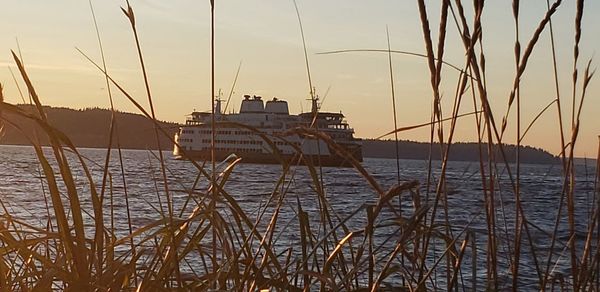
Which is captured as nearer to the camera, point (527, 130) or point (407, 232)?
point (407, 232)


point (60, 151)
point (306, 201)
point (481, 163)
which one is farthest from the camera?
point (306, 201)

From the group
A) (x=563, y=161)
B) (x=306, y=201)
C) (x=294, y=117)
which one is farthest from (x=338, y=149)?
(x=294, y=117)

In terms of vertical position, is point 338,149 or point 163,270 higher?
point 338,149

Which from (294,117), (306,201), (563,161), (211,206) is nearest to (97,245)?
(211,206)

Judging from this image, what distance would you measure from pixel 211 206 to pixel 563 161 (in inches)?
21.7

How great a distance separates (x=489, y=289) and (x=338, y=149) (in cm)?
36

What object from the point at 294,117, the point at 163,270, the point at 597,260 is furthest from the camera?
the point at 294,117

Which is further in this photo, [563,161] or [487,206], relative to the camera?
[563,161]

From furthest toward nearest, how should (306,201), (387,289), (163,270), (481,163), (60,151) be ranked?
(306,201) → (387,289) → (481,163) → (163,270) → (60,151)

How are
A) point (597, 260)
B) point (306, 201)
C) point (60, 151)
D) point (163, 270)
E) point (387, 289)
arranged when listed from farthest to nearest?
point (306, 201) → point (597, 260) → point (387, 289) → point (163, 270) → point (60, 151)

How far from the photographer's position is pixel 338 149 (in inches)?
42.5

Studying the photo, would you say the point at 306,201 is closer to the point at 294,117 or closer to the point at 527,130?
the point at 527,130

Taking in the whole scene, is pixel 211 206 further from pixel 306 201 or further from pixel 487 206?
pixel 306 201

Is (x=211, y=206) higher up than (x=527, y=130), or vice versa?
(x=527, y=130)
